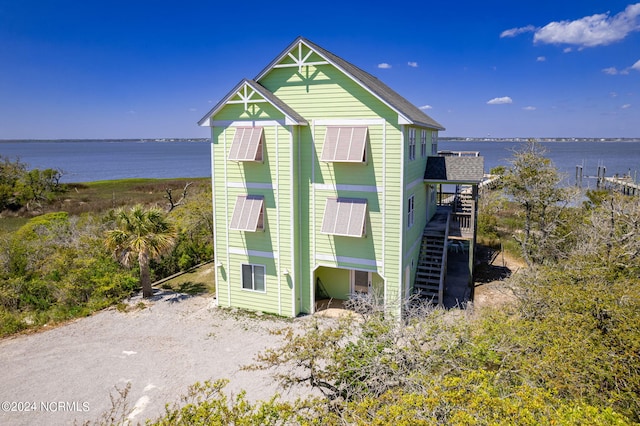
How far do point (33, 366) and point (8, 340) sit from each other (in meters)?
3.05

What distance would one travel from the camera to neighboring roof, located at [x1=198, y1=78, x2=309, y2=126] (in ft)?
51.9

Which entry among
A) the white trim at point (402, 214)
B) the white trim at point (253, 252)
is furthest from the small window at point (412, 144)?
the white trim at point (253, 252)

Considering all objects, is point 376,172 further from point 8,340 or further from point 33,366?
point 8,340

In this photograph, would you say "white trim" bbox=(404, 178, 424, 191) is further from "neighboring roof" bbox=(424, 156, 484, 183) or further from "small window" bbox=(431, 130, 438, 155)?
"small window" bbox=(431, 130, 438, 155)

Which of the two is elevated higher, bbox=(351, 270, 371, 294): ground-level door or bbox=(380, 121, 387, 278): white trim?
bbox=(380, 121, 387, 278): white trim

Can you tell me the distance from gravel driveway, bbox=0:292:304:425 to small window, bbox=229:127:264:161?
7.10m

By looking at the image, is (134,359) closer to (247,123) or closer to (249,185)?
(249,185)

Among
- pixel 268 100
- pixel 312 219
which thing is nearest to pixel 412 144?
pixel 312 219

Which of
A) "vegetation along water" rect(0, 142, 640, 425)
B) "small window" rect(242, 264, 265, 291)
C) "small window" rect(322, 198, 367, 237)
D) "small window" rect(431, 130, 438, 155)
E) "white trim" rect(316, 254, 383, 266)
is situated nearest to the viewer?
"vegetation along water" rect(0, 142, 640, 425)

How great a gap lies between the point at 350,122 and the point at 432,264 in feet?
26.5

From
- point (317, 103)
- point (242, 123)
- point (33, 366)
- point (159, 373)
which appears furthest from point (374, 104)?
point (33, 366)

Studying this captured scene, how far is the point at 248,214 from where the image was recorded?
16953 millimetres

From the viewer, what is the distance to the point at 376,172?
15.7 m

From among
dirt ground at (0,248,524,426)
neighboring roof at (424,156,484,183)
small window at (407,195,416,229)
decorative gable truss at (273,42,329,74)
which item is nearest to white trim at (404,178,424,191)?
small window at (407,195,416,229)
